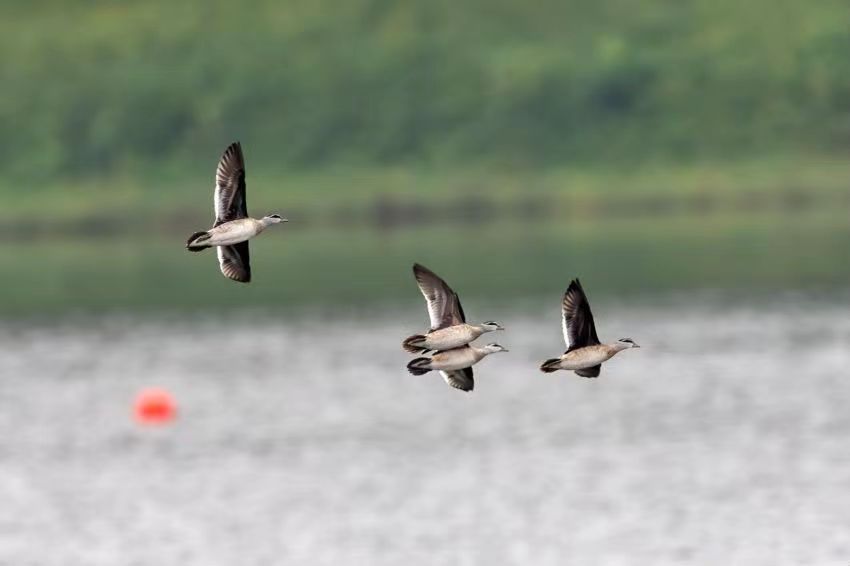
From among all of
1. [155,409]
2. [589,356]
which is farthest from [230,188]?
[155,409]

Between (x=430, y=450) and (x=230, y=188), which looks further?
(x=430, y=450)

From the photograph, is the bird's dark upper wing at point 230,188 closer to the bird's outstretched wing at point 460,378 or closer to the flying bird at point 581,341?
the bird's outstretched wing at point 460,378

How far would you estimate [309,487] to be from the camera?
94.6 m

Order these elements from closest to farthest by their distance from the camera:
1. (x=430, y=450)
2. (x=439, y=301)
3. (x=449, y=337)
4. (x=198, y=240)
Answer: (x=198, y=240) < (x=449, y=337) < (x=439, y=301) < (x=430, y=450)

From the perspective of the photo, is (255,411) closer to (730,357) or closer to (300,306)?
(730,357)

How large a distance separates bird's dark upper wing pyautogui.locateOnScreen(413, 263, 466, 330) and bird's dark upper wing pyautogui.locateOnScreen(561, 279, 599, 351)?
0.99m

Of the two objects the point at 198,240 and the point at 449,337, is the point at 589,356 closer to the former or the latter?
the point at 449,337

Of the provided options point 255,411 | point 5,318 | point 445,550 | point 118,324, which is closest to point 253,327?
point 118,324

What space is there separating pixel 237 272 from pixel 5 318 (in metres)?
172

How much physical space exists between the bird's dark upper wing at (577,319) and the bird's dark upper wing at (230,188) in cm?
312

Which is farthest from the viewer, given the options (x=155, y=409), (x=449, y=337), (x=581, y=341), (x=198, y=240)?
(x=155, y=409)

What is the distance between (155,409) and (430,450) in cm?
2111

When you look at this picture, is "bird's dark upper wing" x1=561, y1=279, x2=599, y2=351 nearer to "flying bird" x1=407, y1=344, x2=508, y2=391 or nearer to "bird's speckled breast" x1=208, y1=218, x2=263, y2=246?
"flying bird" x1=407, y1=344, x2=508, y2=391

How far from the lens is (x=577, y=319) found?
61.0ft
